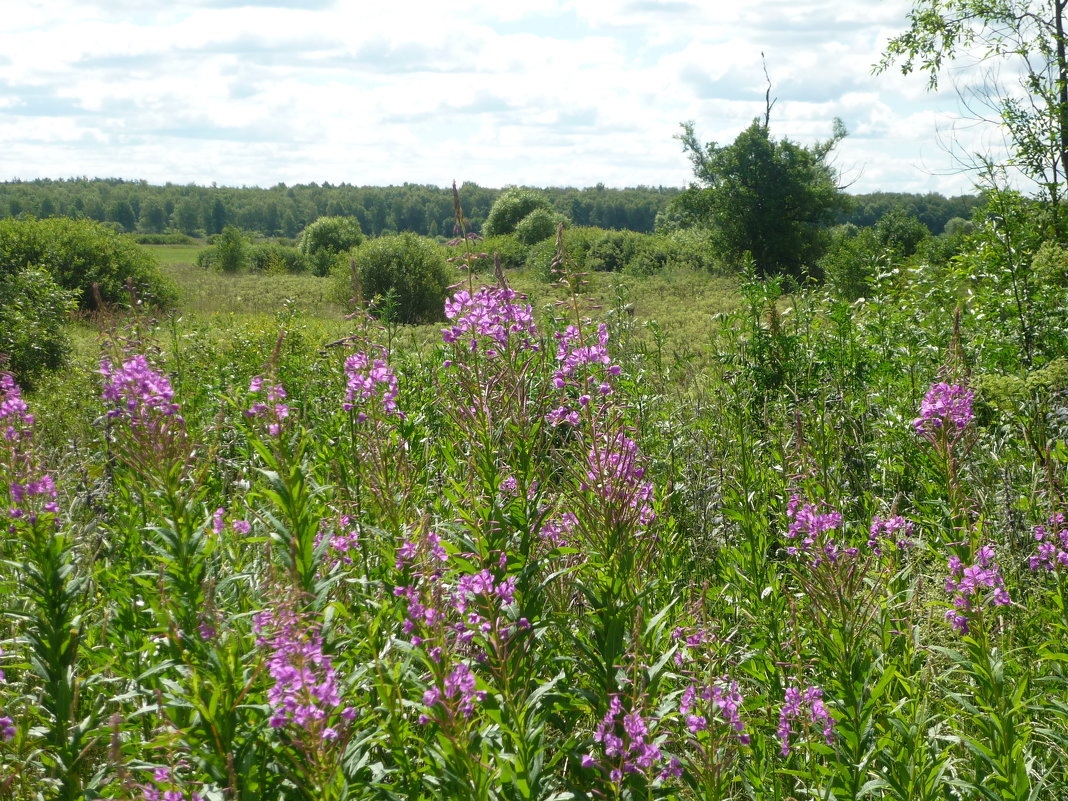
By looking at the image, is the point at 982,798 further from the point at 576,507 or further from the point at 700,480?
the point at 700,480

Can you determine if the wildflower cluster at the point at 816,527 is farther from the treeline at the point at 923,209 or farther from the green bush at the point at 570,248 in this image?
the treeline at the point at 923,209

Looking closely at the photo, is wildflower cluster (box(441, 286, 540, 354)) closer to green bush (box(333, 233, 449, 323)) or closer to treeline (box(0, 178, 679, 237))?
green bush (box(333, 233, 449, 323))

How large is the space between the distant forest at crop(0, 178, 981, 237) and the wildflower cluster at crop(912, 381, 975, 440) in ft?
381

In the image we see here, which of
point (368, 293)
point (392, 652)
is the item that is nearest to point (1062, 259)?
point (392, 652)

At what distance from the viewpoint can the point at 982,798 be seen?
2.55 meters

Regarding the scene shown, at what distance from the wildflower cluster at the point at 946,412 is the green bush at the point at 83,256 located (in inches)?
933

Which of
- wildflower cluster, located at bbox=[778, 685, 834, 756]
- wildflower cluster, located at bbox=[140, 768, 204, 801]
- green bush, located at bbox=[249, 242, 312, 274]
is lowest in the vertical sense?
wildflower cluster, located at bbox=[778, 685, 834, 756]

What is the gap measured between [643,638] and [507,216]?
2181 inches

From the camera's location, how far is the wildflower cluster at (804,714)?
8.78 ft

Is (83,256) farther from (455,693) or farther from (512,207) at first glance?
(512,207)

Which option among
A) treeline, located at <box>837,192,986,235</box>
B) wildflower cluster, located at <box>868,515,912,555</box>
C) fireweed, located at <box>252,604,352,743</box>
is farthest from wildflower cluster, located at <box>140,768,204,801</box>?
treeline, located at <box>837,192,986,235</box>

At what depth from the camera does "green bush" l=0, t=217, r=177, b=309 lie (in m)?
23.4

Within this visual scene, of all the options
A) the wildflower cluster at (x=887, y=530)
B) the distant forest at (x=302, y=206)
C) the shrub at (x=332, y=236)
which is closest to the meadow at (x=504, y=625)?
the wildflower cluster at (x=887, y=530)

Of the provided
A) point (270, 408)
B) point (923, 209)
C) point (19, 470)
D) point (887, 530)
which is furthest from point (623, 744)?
point (923, 209)
